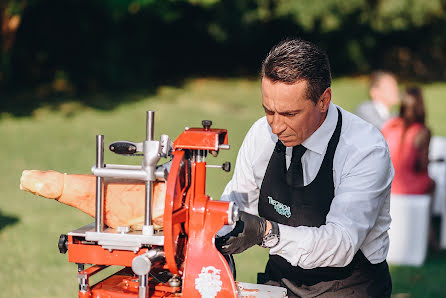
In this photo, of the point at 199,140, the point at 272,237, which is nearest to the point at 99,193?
the point at 199,140

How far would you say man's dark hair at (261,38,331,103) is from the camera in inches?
109

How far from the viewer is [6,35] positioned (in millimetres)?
17172

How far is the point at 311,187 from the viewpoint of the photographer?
3008 mm

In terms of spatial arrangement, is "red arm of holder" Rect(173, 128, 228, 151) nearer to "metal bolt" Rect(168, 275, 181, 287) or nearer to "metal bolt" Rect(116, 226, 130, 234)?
"metal bolt" Rect(116, 226, 130, 234)

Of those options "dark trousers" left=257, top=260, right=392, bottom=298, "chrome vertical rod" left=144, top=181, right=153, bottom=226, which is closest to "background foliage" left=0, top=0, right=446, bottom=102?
"dark trousers" left=257, top=260, right=392, bottom=298

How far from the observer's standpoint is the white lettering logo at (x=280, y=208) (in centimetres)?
308

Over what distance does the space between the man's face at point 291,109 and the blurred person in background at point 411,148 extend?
4440mm

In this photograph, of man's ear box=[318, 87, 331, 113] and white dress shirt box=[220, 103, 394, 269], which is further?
man's ear box=[318, 87, 331, 113]

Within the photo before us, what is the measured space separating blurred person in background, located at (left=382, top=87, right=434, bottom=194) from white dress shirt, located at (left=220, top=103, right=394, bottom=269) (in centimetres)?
421

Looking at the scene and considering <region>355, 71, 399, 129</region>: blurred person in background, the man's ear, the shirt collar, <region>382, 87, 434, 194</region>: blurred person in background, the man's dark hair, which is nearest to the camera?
the man's dark hair

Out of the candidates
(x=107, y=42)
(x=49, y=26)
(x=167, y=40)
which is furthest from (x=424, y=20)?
(x=49, y=26)

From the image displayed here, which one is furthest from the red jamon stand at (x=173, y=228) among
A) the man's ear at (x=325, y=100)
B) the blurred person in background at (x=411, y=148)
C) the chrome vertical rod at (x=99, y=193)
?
the blurred person in background at (x=411, y=148)

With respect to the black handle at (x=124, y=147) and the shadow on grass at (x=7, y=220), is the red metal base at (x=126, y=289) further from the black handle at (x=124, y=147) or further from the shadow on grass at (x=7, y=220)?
the shadow on grass at (x=7, y=220)

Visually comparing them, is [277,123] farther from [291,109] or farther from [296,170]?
[296,170]
